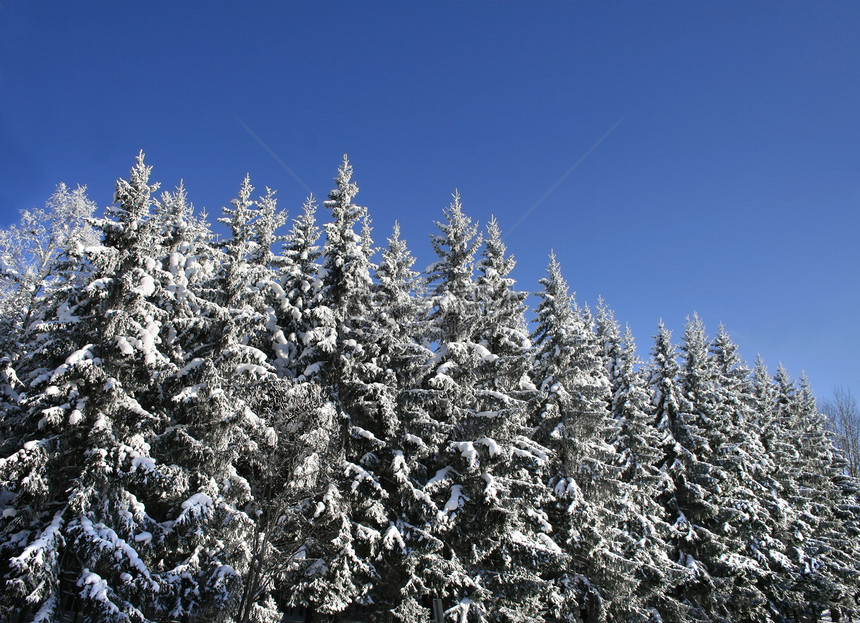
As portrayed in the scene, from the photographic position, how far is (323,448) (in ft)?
52.1

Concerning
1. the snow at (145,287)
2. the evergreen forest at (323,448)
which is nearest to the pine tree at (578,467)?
the evergreen forest at (323,448)

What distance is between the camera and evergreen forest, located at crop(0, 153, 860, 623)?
47.4 feet

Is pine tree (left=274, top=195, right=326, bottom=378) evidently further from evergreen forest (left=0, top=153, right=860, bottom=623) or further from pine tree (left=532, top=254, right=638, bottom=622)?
pine tree (left=532, top=254, right=638, bottom=622)

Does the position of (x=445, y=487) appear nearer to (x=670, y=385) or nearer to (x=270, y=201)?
(x=270, y=201)

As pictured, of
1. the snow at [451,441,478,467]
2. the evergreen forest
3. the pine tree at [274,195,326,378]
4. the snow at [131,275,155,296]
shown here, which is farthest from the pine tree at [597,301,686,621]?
the snow at [131,275,155,296]

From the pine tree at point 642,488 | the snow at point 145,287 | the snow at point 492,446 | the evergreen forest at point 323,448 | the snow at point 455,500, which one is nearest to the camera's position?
the evergreen forest at point 323,448

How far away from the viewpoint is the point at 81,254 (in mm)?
15242

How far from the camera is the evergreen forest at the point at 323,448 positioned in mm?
14453

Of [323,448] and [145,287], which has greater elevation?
[145,287]

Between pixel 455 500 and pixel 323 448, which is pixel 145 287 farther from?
pixel 455 500

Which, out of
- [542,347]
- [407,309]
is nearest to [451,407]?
[407,309]

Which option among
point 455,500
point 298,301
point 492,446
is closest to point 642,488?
point 492,446

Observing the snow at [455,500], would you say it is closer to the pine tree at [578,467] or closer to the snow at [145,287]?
the pine tree at [578,467]

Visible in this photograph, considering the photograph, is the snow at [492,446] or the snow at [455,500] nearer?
the snow at [455,500]
